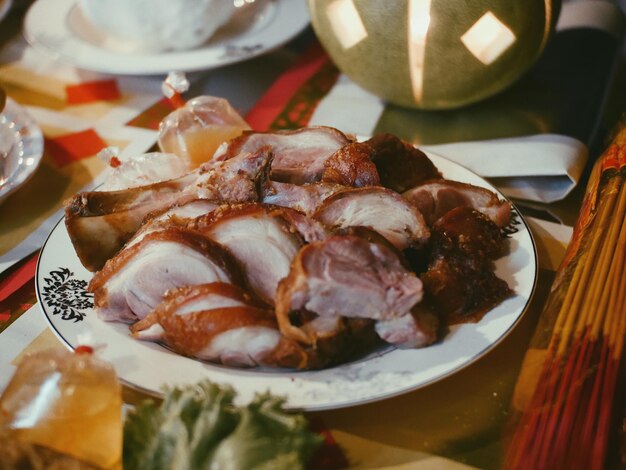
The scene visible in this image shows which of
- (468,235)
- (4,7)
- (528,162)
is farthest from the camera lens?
(4,7)

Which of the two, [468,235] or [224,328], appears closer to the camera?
[224,328]

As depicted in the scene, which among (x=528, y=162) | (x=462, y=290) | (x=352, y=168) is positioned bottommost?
(x=528, y=162)

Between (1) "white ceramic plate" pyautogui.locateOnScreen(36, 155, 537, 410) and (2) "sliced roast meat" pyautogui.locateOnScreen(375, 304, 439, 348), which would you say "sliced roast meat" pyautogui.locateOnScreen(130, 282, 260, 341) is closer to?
(1) "white ceramic plate" pyautogui.locateOnScreen(36, 155, 537, 410)

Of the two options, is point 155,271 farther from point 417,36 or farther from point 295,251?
point 417,36

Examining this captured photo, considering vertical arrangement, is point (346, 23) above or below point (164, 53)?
above

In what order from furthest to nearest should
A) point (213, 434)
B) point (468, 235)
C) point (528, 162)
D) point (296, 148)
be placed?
point (528, 162), point (296, 148), point (468, 235), point (213, 434)

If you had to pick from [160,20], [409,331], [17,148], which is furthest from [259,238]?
[160,20]

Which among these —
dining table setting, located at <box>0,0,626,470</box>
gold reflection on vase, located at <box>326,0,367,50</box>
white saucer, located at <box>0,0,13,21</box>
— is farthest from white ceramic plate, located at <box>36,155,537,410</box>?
white saucer, located at <box>0,0,13,21</box>
